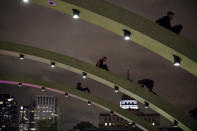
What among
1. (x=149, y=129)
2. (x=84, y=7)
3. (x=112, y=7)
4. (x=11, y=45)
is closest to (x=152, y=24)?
(x=112, y=7)

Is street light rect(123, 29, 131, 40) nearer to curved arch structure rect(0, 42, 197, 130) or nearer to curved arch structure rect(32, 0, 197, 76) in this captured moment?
curved arch structure rect(32, 0, 197, 76)

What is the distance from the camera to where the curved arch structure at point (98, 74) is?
536 inches

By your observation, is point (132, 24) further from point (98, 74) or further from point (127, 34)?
point (98, 74)

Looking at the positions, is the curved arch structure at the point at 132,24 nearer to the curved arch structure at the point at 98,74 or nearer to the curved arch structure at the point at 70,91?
the curved arch structure at the point at 98,74

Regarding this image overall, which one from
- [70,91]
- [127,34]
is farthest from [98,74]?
[127,34]

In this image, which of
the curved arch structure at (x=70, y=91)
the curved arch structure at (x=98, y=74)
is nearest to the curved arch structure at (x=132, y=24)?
the curved arch structure at (x=98, y=74)

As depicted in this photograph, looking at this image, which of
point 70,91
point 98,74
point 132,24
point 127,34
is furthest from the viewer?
point 70,91

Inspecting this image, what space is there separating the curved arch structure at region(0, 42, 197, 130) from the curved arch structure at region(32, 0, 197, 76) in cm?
543

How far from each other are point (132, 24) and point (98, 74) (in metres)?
6.65

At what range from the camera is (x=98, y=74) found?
576 inches

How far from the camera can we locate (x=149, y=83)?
13.5m

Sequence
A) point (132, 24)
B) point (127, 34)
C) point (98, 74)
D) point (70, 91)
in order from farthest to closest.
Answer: point (70, 91)
point (98, 74)
point (127, 34)
point (132, 24)

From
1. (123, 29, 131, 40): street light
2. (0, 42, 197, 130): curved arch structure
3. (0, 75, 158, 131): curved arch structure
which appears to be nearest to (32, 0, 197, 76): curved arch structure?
(123, 29, 131, 40): street light

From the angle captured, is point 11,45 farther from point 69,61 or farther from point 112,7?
point 112,7
